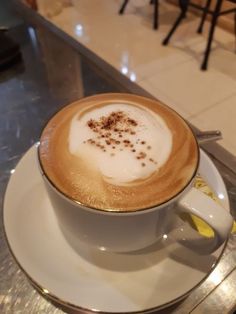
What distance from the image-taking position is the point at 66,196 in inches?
11.5

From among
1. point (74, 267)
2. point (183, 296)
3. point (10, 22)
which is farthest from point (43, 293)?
point (10, 22)

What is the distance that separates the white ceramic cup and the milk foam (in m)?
0.03

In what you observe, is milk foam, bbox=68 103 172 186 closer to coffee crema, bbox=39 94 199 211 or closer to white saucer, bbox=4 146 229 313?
coffee crema, bbox=39 94 199 211

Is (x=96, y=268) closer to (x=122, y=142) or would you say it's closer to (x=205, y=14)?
(x=122, y=142)

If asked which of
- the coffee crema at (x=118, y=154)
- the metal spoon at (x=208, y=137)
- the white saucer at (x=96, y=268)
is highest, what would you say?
the coffee crema at (x=118, y=154)

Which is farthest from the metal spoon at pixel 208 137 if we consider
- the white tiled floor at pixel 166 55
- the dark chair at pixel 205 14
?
the dark chair at pixel 205 14

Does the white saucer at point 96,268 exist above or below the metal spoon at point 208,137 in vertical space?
below

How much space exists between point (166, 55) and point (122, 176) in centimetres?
102

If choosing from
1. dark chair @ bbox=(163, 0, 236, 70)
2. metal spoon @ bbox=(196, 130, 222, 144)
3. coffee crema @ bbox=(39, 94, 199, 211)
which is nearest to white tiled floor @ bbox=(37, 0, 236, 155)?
dark chair @ bbox=(163, 0, 236, 70)

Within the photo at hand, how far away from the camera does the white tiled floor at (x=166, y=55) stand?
3.06 ft

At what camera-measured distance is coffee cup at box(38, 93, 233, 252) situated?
0.95ft

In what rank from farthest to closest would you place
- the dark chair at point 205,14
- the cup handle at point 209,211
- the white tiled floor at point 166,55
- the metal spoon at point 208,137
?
the dark chair at point 205,14, the white tiled floor at point 166,55, the metal spoon at point 208,137, the cup handle at point 209,211

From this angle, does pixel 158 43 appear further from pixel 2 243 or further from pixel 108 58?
pixel 2 243

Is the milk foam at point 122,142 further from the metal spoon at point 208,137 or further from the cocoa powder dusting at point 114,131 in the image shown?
the metal spoon at point 208,137
